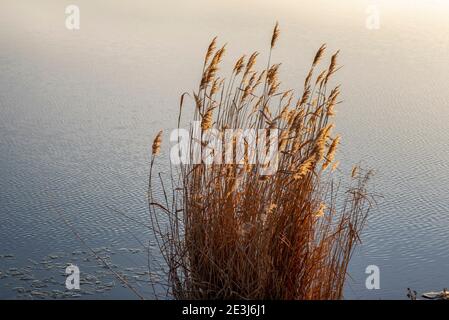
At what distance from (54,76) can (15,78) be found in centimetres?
32

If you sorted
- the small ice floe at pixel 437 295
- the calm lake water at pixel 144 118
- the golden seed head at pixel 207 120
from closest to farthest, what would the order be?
the golden seed head at pixel 207 120
the small ice floe at pixel 437 295
the calm lake water at pixel 144 118

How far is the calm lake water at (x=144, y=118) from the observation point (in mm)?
4109

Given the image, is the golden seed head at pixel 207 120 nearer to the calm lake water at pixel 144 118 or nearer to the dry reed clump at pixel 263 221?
the dry reed clump at pixel 263 221

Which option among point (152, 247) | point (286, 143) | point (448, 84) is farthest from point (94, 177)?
point (448, 84)

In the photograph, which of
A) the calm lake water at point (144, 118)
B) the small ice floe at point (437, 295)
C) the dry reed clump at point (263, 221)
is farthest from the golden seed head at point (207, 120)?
the small ice floe at point (437, 295)

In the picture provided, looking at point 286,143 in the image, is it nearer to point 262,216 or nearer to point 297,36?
point 262,216

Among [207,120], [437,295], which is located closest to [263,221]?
[207,120]

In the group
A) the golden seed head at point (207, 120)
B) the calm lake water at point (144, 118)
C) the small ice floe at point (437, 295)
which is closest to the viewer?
the golden seed head at point (207, 120)

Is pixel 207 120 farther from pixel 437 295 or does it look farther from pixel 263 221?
pixel 437 295

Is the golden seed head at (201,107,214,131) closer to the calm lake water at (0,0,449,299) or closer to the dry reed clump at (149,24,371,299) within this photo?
the dry reed clump at (149,24,371,299)

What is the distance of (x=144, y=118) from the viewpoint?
6.02 meters

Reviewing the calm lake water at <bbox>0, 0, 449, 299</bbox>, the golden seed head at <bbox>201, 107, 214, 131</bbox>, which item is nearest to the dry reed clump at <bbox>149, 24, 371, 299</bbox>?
the golden seed head at <bbox>201, 107, 214, 131</bbox>

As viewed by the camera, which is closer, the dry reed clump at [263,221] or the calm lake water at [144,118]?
the dry reed clump at [263,221]

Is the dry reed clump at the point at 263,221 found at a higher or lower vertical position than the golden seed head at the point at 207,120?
lower
